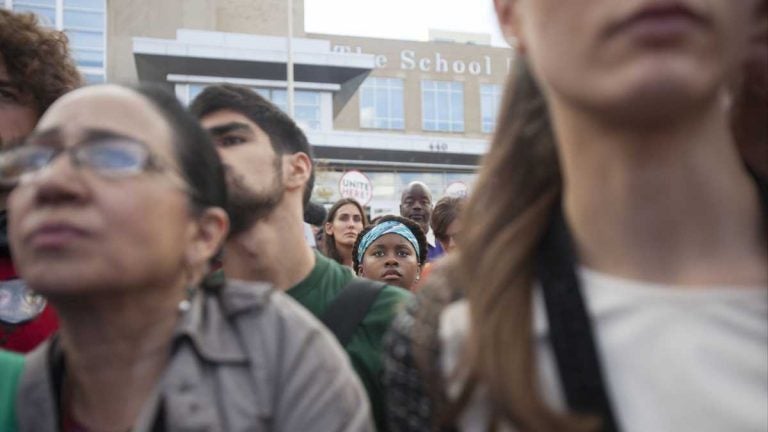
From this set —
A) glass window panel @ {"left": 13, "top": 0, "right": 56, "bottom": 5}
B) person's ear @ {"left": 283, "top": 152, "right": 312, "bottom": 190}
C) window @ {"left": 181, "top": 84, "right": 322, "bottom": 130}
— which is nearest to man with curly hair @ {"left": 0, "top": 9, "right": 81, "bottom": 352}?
person's ear @ {"left": 283, "top": 152, "right": 312, "bottom": 190}

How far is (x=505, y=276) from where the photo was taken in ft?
4.18

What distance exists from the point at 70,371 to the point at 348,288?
105 centimetres

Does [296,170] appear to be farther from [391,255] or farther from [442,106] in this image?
[442,106]

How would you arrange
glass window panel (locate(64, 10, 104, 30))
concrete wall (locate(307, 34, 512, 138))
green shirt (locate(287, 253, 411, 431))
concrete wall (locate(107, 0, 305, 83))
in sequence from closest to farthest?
green shirt (locate(287, 253, 411, 431)) < glass window panel (locate(64, 10, 104, 30)) < concrete wall (locate(107, 0, 305, 83)) < concrete wall (locate(307, 34, 512, 138))

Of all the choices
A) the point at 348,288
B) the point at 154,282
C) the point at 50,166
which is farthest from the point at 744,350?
the point at 348,288

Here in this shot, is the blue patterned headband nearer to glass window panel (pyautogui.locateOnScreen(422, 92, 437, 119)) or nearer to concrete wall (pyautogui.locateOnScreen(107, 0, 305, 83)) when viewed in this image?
concrete wall (pyautogui.locateOnScreen(107, 0, 305, 83))

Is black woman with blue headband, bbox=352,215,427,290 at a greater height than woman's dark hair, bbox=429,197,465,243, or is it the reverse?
woman's dark hair, bbox=429,197,465,243

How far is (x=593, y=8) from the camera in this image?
1.16 meters

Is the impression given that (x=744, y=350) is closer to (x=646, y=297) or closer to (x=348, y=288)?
(x=646, y=297)

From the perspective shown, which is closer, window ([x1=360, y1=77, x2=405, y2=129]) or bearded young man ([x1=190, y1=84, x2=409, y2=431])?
bearded young man ([x1=190, y1=84, x2=409, y2=431])

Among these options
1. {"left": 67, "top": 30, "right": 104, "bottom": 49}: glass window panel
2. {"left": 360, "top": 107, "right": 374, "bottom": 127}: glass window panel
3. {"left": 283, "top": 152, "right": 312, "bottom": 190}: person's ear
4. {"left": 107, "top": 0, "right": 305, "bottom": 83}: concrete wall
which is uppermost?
{"left": 107, "top": 0, "right": 305, "bottom": 83}: concrete wall

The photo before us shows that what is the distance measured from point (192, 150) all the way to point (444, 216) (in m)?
3.85

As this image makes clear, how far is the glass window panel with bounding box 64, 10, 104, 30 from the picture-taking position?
32.4 metres

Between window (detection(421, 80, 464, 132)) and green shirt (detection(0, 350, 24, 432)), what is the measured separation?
145ft
